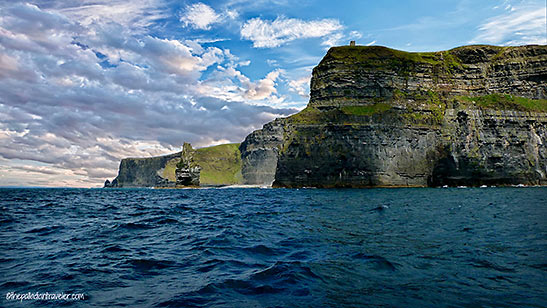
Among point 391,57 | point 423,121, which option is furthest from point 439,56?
point 423,121

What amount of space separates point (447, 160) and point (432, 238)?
9060cm

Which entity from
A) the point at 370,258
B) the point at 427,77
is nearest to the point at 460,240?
the point at 370,258

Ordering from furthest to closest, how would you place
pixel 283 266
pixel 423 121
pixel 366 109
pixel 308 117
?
pixel 308 117, pixel 366 109, pixel 423 121, pixel 283 266

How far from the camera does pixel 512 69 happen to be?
3922 inches

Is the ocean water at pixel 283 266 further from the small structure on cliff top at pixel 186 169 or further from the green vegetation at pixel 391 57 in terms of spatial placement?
the small structure on cliff top at pixel 186 169

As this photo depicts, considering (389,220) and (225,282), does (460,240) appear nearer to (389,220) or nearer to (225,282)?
(389,220)

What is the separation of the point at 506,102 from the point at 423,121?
964 inches

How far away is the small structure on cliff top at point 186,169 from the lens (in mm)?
137875

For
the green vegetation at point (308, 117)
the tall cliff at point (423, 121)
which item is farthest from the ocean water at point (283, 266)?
the green vegetation at point (308, 117)

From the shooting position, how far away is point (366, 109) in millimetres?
98938

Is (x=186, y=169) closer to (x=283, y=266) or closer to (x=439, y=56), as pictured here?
(x=439, y=56)

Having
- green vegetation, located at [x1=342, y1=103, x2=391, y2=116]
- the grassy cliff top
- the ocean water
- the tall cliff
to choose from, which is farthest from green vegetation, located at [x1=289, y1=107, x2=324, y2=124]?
the ocean water

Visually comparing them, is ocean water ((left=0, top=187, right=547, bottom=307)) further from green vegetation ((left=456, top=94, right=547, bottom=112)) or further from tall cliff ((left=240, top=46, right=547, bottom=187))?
green vegetation ((left=456, top=94, right=547, bottom=112))

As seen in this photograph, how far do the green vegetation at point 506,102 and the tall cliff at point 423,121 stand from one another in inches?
10.5
